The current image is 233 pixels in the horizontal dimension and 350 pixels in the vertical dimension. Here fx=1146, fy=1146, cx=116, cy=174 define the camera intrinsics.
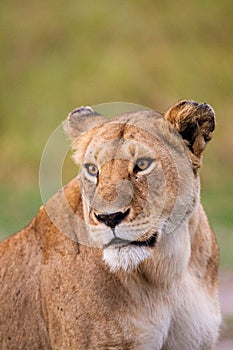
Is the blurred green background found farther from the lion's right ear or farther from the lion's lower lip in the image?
the lion's lower lip

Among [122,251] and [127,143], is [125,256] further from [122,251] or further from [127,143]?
[127,143]

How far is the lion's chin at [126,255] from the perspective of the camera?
4457 mm

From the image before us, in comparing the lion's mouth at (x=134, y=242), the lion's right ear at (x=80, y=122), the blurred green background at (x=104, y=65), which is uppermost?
the blurred green background at (x=104, y=65)

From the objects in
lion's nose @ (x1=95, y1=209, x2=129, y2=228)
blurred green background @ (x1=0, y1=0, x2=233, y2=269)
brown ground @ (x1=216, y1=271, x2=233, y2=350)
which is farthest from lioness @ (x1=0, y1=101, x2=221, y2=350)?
blurred green background @ (x1=0, y1=0, x2=233, y2=269)

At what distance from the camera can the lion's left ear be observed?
179 inches

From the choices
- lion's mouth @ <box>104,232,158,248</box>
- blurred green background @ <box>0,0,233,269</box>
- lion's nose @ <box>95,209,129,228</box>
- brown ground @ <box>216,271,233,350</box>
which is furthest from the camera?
blurred green background @ <box>0,0,233,269</box>

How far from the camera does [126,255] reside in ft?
14.6

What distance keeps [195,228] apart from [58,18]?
1278cm

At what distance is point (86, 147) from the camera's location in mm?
4750

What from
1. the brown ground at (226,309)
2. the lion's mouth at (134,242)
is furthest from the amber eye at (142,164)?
the brown ground at (226,309)

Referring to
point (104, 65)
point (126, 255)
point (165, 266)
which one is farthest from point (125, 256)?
point (104, 65)

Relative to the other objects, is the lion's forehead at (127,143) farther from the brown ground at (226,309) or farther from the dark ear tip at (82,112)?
the brown ground at (226,309)

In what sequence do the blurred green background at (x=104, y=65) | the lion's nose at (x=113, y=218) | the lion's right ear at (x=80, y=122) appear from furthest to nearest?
the blurred green background at (x=104, y=65) < the lion's right ear at (x=80, y=122) < the lion's nose at (x=113, y=218)

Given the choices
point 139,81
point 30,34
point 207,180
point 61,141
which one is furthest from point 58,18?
point 61,141
